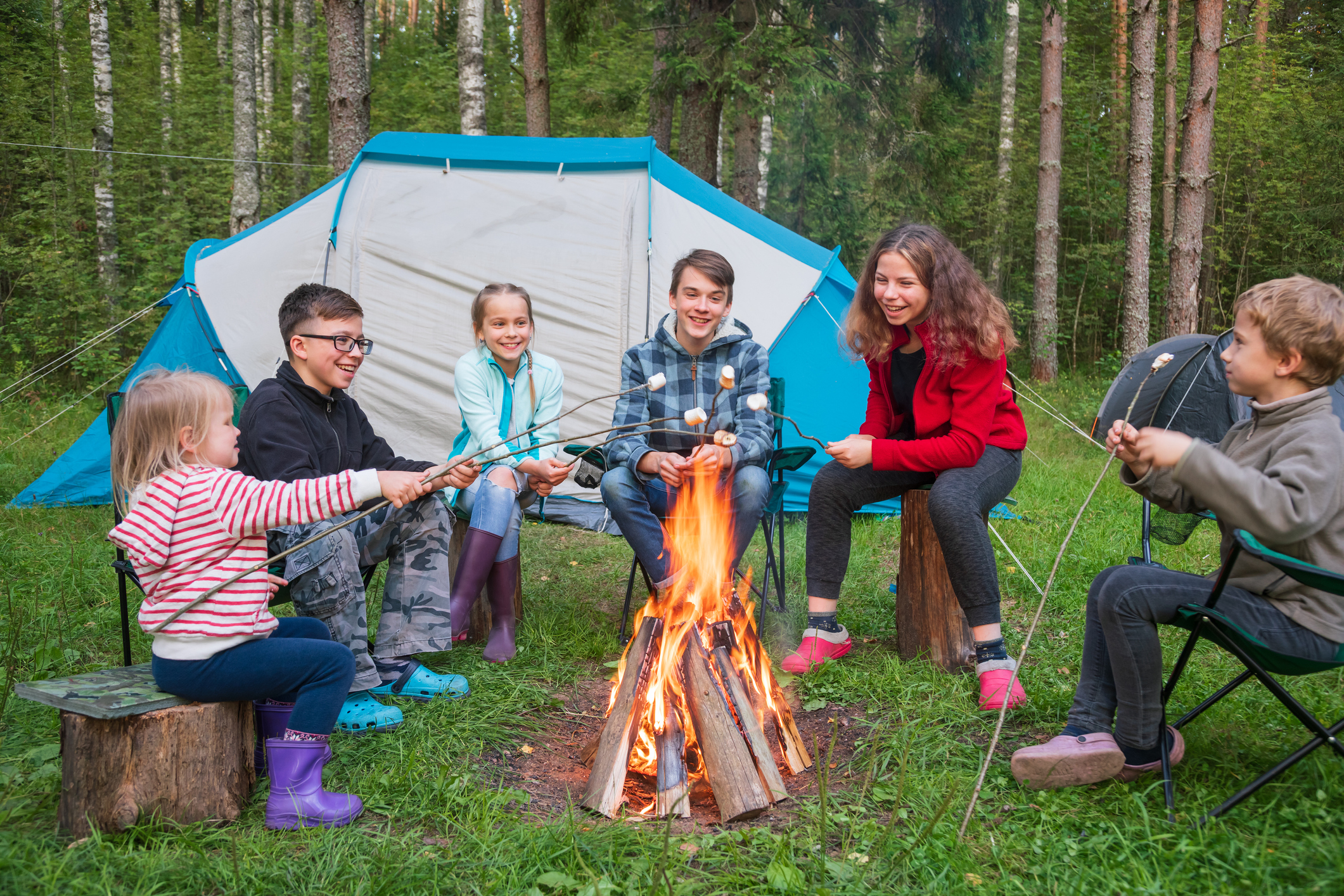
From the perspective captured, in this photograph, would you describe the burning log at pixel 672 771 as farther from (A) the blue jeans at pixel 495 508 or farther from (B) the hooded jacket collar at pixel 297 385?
(B) the hooded jacket collar at pixel 297 385

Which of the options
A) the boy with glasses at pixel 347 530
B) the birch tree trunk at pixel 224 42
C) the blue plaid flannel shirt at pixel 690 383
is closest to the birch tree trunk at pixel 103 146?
the birch tree trunk at pixel 224 42

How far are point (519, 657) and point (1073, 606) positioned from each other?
7.07ft

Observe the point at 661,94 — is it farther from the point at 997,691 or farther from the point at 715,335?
the point at 997,691

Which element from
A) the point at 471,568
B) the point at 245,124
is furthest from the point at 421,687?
the point at 245,124

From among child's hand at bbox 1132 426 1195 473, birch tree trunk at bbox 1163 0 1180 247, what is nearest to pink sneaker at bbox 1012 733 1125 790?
child's hand at bbox 1132 426 1195 473

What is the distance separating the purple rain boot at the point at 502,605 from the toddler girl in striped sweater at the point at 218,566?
3.33 feet

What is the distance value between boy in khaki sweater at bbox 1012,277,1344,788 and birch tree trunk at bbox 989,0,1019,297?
1246 centimetres

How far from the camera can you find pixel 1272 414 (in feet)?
6.66

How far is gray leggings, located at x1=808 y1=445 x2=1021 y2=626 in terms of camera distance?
2.78 meters

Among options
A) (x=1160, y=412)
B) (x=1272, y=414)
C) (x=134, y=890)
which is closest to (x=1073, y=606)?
(x=1160, y=412)

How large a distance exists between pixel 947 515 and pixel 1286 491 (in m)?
1.05

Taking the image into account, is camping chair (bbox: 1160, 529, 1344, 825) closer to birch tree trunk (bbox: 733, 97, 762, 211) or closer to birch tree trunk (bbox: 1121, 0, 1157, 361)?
birch tree trunk (bbox: 1121, 0, 1157, 361)

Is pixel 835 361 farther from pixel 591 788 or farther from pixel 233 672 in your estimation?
pixel 233 672

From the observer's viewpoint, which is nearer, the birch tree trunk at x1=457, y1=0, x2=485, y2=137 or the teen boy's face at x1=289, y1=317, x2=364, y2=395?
the teen boy's face at x1=289, y1=317, x2=364, y2=395
